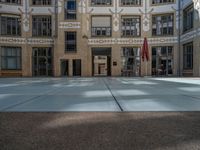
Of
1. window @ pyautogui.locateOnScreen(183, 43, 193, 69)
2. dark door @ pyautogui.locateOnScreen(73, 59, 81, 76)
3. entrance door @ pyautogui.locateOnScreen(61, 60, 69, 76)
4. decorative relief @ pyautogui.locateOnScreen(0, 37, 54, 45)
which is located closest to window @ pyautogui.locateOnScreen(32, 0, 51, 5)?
decorative relief @ pyautogui.locateOnScreen(0, 37, 54, 45)

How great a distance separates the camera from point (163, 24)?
132 ft

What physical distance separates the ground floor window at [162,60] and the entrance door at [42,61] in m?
13.3

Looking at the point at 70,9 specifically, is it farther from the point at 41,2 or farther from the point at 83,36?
the point at 41,2

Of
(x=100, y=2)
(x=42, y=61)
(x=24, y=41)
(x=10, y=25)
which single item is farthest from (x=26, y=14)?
(x=100, y=2)

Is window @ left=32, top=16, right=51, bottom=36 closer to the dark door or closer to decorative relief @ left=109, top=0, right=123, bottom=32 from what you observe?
the dark door

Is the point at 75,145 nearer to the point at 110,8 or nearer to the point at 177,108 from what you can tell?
the point at 177,108

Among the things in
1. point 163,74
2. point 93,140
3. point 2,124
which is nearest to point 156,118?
point 93,140

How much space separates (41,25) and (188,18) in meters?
18.3

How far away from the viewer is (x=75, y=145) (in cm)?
441

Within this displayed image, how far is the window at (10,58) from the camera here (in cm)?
4044

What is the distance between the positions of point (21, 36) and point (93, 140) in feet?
125

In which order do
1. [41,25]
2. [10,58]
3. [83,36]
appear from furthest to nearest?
[41,25], [10,58], [83,36]

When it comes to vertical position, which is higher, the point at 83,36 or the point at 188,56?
the point at 83,36

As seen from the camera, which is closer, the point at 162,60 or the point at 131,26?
the point at 162,60
